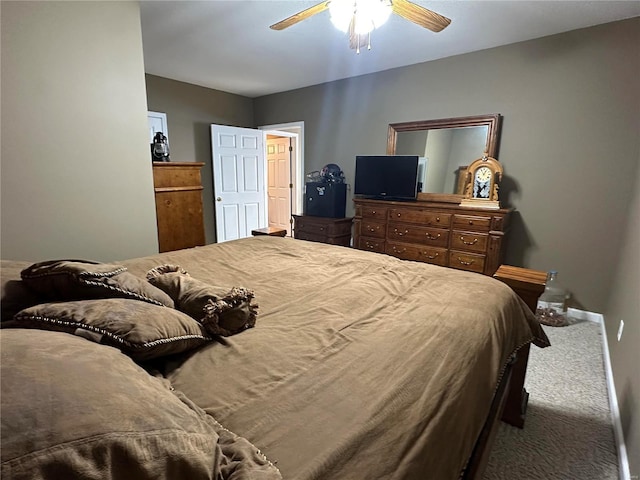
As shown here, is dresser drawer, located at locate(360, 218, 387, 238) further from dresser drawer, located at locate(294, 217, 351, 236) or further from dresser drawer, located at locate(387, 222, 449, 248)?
dresser drawer, located at locate(294, 217, 351, 236)

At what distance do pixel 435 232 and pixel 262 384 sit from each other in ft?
10.0

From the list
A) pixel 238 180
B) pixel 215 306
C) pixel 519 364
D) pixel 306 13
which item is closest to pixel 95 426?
pixel 215 306

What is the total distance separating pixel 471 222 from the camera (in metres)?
3.27

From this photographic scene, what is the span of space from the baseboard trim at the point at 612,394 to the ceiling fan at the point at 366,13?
8.02 ft

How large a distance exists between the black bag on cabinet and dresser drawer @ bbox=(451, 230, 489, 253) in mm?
1679

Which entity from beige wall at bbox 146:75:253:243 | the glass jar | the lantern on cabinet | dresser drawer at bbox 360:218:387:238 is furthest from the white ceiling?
the glass jar

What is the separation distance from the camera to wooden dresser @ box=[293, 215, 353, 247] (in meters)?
4.41

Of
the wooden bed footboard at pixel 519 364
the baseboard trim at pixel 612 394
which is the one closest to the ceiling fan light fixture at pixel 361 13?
the wooden bed footboard at pixel 519 364

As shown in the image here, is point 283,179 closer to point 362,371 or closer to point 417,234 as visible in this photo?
point 417,234

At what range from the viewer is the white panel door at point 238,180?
203 inches

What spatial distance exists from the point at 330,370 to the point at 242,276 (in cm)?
94

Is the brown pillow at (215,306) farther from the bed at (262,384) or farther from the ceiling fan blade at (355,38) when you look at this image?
the ceiling fan blade at (355,38)

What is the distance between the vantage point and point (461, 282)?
1625 millimetres

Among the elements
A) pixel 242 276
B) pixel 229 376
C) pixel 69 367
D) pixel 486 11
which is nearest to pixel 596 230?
pixel 486 11
